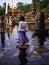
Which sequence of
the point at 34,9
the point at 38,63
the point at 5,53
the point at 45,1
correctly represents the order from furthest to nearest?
the point at 45,1 < the point at 34,9 < the point at 5,53 < the point at 38,63

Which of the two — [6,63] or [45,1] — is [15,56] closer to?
[6,63]

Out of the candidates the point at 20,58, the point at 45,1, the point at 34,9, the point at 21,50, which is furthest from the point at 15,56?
the point at 45,1

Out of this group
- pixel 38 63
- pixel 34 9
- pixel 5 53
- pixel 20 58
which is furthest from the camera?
pixel 34 9

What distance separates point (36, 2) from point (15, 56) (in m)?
61.6

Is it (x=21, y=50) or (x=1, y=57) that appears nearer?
(x=1, y=57)

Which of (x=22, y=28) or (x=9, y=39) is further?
(x=9, y=39)

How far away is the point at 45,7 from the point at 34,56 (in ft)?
299

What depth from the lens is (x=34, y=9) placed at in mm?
72062

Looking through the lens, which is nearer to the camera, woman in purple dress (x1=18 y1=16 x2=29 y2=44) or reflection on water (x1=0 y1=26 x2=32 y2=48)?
woman in purple dress (x1=18 y1=16 x2=29 y2=44)

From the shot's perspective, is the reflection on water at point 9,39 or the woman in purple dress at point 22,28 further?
the reflection on water at point 9,39

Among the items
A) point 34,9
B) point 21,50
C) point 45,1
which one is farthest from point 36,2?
point 21,50

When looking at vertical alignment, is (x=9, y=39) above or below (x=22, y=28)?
below

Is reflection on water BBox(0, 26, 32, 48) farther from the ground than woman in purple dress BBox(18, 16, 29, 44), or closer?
closer

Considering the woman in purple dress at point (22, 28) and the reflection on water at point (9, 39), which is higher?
the woman in purple dress at point (22, 28)
